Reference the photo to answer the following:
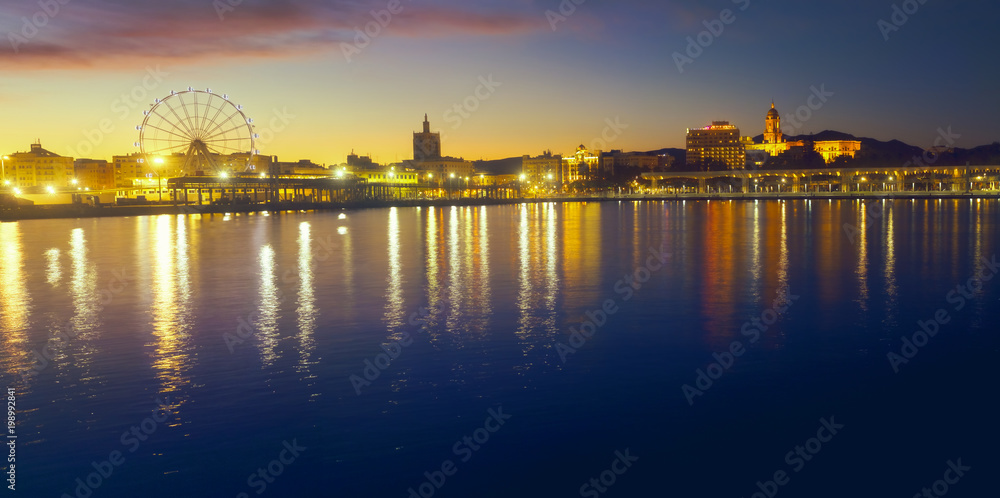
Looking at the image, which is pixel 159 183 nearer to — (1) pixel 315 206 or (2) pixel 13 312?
(1) pixel 315 206

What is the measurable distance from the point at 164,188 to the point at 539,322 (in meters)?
118

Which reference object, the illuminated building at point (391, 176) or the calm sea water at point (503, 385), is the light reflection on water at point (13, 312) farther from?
the illuminated building at point (391, 176)

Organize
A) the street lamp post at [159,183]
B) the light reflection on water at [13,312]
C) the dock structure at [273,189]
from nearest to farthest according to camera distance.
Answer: the light reflection on water at [13,312] → the street lamp post at [159,183] → the dock structure at [273,189]

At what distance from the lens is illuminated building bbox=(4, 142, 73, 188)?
187875mm

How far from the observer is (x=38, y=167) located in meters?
193

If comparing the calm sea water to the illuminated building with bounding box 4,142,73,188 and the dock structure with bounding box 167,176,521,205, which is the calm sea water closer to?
the dock structure with bounding box 167,176,521,205

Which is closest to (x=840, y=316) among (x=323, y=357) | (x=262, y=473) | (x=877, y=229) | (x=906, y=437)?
(x=906, y=437)

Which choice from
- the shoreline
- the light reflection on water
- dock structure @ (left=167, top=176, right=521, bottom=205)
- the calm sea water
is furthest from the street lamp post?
the calm sea water

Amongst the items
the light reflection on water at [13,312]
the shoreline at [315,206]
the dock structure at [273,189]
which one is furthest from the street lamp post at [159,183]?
the light reflection on water at [13,312]

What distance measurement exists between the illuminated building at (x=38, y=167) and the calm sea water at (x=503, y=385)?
19091 centimetres

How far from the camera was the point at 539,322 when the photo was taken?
18.8 meters

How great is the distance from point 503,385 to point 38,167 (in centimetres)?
21585

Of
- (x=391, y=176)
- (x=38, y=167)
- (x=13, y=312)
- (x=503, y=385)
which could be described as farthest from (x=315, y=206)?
(x=503, y=385)

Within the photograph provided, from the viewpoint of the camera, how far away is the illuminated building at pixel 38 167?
188 metres
